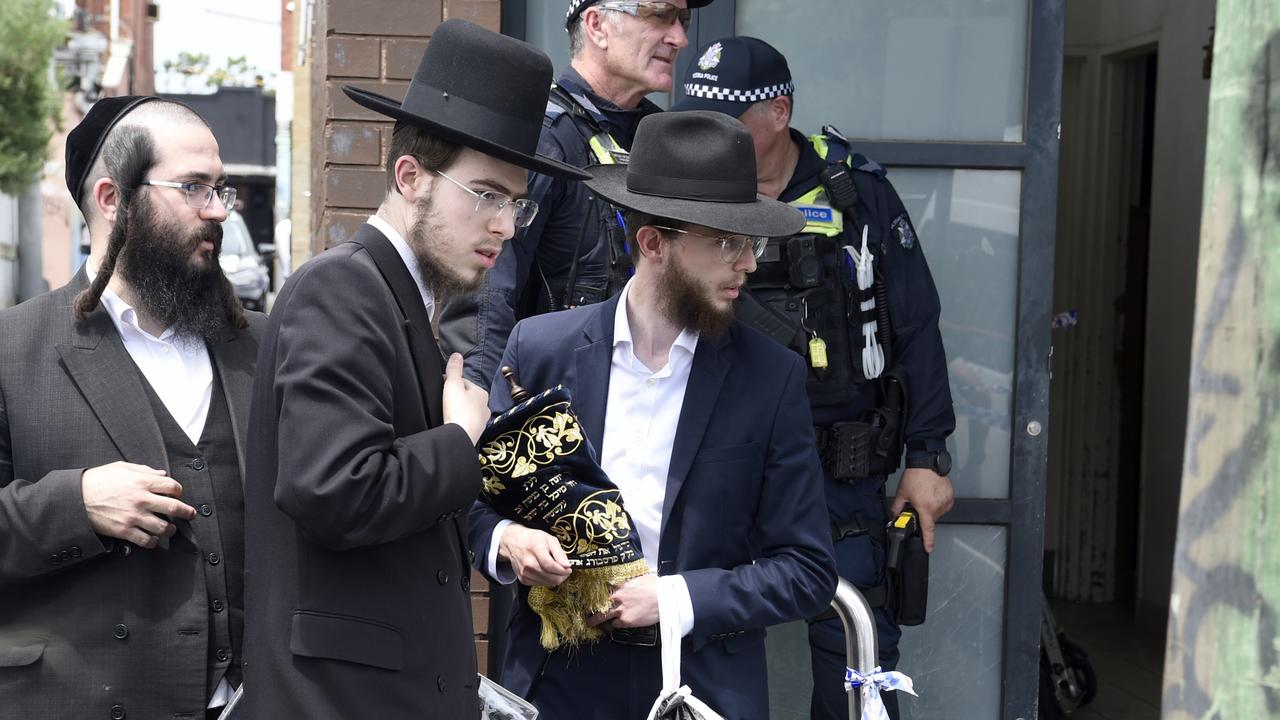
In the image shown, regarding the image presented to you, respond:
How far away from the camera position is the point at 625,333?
10.3ft

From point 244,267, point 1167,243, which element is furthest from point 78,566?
point 244,267

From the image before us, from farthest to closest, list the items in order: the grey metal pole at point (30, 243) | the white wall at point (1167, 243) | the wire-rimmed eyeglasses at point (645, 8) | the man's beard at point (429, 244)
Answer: the grey metal pole at point (30, 243), the white wall at point (1167, 243), the wire-rimmed eyeglasses at point (645, 8), the man's beard at point (429, 244)

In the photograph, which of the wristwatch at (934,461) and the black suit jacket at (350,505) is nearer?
the black suit jacket at (350,505)

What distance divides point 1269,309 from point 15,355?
2135 millimetres

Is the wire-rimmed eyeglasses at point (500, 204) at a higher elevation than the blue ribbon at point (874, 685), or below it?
higher

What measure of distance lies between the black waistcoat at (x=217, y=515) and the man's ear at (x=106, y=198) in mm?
332

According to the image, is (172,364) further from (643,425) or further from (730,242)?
(730,242)

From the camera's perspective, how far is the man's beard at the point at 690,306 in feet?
10.0

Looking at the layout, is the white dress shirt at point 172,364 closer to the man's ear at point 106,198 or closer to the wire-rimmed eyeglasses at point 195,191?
the man's ear at point 106,198

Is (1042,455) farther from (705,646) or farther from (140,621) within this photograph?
(140,621)

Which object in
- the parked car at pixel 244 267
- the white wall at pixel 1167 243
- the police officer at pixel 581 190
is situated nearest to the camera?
the police officer at pixel 581 190

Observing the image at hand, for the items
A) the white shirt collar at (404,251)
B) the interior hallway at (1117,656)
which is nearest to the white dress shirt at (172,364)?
the white shirt collar at (404,251)

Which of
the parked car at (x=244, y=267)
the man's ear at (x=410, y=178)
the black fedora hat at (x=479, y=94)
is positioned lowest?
the parked car at (x=244, y=267)

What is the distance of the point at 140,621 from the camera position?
2652 millimetres
